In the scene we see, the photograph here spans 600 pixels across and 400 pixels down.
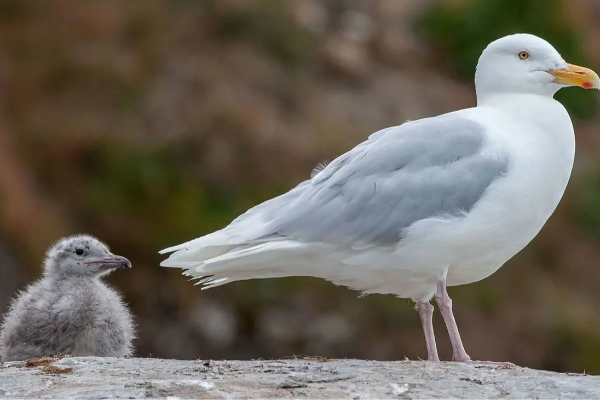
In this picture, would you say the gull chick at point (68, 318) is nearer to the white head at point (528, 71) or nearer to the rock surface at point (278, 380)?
the rock surface at point (278, 380)

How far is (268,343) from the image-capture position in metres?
11.6

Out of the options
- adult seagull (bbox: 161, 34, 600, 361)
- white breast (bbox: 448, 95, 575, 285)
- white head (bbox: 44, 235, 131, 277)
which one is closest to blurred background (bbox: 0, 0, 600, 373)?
white head (bbox: 44, 235, 131, 277)

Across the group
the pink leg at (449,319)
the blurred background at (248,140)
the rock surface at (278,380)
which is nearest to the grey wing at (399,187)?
the pink leg at (449,319)

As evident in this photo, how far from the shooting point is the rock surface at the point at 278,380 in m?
5.40

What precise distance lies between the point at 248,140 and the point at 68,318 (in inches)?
260

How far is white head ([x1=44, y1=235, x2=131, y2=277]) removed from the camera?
7133 millimetres

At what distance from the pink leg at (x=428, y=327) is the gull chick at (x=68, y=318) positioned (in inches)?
66.8

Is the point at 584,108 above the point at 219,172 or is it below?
above

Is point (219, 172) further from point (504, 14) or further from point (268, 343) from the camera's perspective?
point (504, 14)

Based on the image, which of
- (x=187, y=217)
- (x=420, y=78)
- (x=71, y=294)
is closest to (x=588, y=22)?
(x=420, y=78)

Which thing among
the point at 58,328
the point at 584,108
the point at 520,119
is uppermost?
the point at 584,108

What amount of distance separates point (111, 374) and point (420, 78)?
10.2 m

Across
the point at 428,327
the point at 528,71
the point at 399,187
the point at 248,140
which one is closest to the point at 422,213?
the point at 399,187

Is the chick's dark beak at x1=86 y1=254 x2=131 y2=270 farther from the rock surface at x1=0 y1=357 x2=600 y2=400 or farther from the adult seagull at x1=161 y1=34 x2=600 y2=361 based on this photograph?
the rock surface at x1=0 y1=357 x2=600 y2=400
